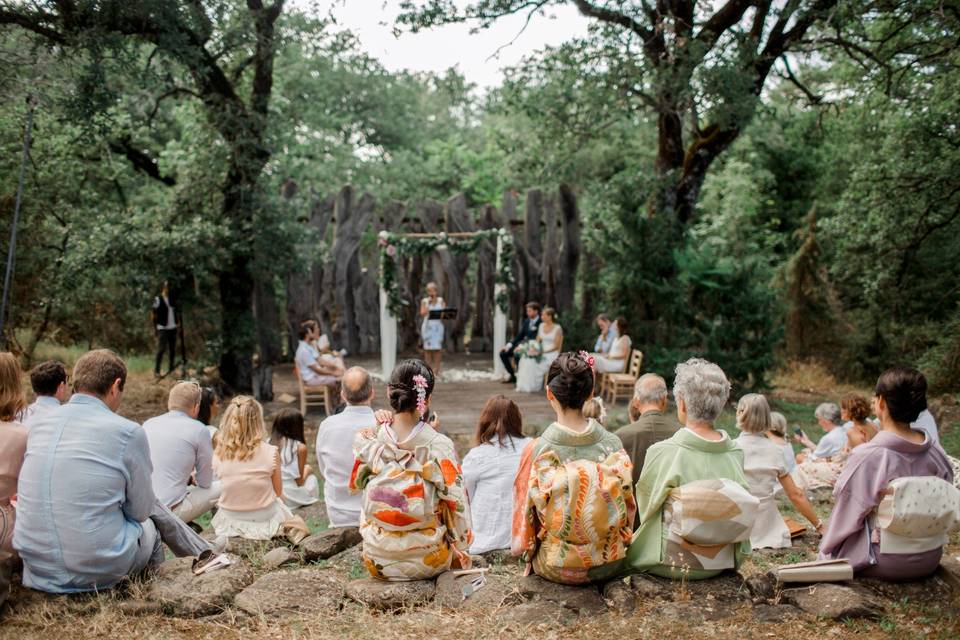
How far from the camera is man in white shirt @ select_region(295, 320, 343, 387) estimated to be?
32.8 feet

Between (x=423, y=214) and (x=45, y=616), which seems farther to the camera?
(x=423, y=214)

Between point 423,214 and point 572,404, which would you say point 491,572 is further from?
point 423,214

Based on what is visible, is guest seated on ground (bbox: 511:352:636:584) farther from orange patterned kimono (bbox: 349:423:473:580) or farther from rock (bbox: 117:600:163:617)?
rock (bbox: 117:600:163:617)

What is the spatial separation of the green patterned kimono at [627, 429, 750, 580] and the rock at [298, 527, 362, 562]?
1.80m

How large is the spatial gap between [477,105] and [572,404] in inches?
1233

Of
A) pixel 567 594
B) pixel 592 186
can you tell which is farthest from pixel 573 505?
pixel 592 186

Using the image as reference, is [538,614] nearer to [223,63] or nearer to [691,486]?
[691,486]

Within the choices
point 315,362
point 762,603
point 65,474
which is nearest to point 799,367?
point 315,362

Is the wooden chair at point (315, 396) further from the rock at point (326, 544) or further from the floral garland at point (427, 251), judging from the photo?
the rock at point (326, 544)

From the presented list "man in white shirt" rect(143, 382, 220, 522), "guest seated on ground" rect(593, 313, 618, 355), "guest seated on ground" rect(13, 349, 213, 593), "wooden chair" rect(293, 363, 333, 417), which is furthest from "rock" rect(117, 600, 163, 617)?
"guest seated on ground" rect(593, 313, 618, 355)

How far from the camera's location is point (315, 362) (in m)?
10.0

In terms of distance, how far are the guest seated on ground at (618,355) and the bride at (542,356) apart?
74cm

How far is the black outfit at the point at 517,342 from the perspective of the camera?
12078 millimetres

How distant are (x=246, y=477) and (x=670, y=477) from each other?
2709 millimetres
